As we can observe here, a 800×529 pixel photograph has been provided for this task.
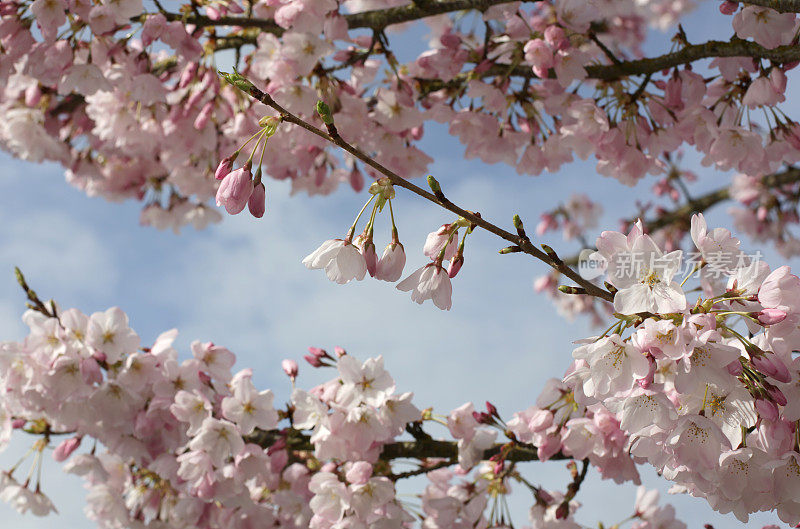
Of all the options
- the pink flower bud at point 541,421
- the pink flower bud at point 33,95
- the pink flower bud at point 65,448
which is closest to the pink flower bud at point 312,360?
the pink flower bud at point 541,421

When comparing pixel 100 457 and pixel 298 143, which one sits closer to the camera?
pixel 100 457

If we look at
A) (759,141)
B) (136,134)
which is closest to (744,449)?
(759,141)

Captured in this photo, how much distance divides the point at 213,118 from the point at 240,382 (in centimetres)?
189

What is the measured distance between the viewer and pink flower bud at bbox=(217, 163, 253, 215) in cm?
180

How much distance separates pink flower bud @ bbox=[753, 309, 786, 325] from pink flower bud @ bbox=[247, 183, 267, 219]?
1.26 meters

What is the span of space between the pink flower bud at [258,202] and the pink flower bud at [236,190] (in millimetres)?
13

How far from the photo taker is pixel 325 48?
129 inches

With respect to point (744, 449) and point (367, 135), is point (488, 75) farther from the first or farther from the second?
point (744, 449)

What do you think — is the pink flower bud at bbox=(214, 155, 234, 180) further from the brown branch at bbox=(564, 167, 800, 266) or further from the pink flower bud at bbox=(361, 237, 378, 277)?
the brown branch at bbox=(564, 167, 800, 266)

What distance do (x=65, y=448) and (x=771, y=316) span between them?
3.04 metres

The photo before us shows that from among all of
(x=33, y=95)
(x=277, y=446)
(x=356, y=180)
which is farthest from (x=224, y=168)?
(x=33, y=95)

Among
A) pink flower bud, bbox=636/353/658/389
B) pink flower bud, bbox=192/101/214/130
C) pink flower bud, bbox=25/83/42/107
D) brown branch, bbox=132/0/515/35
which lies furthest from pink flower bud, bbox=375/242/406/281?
pink flower bud, bbox=25/83/42/107

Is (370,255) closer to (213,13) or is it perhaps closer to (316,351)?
(316,351)

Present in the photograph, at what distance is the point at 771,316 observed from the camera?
1.64 m
